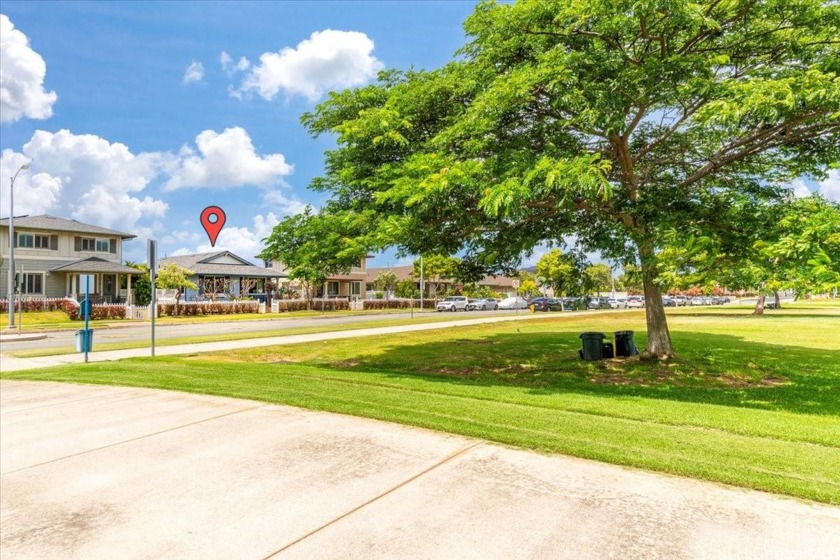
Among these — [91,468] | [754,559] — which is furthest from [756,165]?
[91,468]

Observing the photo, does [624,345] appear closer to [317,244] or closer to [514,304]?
[317,244]

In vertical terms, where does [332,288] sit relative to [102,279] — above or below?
below

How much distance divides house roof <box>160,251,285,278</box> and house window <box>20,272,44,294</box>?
563 inches

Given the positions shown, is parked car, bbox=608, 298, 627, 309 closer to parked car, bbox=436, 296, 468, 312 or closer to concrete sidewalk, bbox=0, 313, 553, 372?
parked car, bbox=436, 296, 468, 312

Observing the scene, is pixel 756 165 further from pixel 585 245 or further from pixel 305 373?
pixel 305 373

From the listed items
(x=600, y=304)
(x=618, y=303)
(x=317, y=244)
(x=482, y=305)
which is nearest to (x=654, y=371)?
(x=317, y=244)

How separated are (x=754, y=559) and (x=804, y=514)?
3.32ft

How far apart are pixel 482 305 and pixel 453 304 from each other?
5218 millimetres

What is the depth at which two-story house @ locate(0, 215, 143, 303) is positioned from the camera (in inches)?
1533

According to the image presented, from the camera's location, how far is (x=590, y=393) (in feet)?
32.5

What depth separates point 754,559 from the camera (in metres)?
3.31

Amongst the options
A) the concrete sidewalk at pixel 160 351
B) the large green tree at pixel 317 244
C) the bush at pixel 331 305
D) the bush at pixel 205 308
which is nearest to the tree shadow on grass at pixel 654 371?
the large green tree at pixel 317 244

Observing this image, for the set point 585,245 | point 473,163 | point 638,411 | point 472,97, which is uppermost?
point 472,97

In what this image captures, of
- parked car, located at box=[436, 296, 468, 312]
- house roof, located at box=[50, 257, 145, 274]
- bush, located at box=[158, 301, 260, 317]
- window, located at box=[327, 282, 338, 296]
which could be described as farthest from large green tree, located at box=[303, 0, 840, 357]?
window, located at box=[327, 282, 338, 296]
